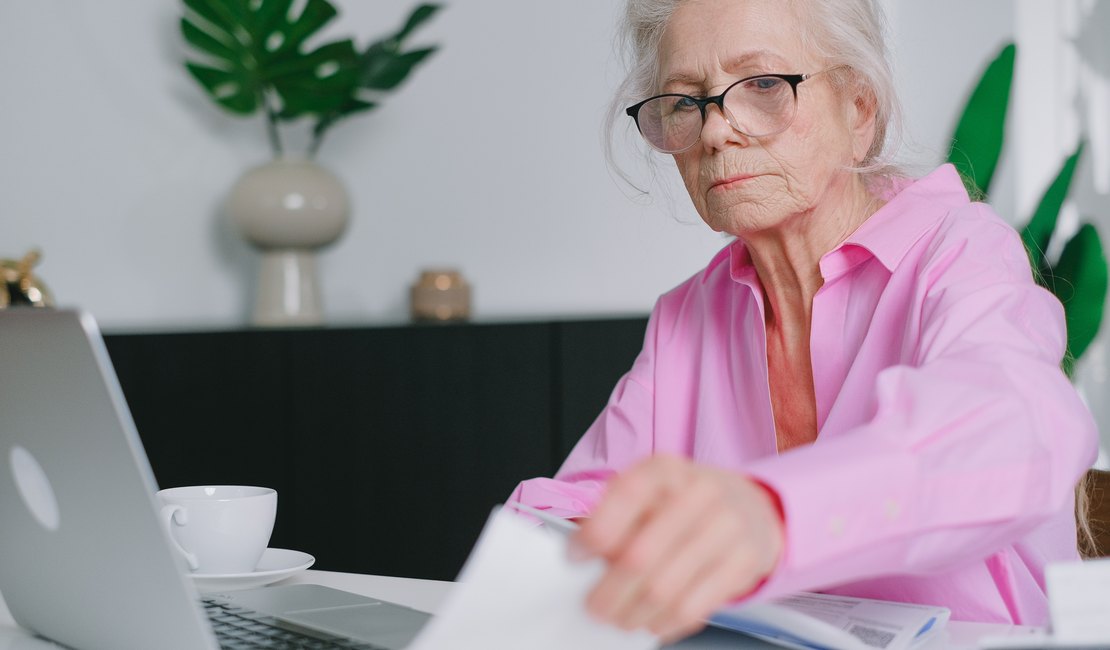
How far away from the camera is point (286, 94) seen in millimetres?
2539

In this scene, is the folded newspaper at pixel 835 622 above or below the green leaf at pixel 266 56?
below

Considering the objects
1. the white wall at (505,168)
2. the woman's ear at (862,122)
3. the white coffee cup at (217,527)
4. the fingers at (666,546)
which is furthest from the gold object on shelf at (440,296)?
the fingers at (666,546)

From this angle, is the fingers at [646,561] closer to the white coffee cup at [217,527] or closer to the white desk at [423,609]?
the white desk at [423,609]

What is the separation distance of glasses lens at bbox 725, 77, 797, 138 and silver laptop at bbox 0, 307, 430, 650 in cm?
61

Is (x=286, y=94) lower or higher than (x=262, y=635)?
higher

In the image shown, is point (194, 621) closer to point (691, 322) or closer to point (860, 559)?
point (860, 559)

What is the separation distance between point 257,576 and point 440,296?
1.62 m

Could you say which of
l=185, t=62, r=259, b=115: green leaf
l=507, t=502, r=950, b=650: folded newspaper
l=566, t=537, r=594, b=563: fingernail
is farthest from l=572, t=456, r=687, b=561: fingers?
l=185, t=62, r=259, b=115: green leaf

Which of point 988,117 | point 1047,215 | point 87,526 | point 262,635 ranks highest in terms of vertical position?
point 988,117

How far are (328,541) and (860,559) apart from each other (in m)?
1.82

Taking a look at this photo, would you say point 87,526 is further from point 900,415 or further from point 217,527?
point 900,415

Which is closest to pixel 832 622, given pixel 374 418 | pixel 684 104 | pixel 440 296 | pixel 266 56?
pixel 684 104

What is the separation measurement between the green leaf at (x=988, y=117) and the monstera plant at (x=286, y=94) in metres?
1.29

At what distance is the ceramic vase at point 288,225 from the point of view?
251cm
